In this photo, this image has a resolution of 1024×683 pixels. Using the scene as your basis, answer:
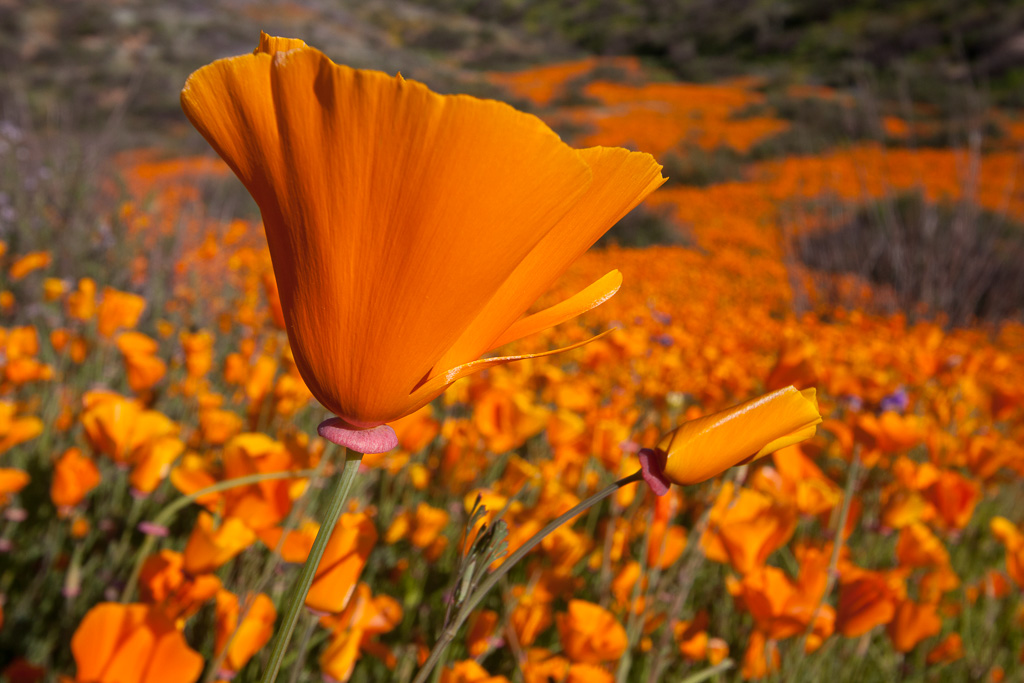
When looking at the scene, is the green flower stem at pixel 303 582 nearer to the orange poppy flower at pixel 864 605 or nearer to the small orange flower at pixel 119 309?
the orange poppy flower at pixel 864 605

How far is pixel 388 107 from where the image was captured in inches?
11.5

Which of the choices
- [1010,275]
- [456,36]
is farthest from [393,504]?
[456,36]

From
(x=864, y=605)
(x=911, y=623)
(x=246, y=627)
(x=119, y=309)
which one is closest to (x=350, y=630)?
(x=246, y=627)

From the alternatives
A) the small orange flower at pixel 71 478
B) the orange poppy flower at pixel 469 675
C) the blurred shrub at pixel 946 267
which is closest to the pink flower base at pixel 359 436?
the orange poppy flower at pixel 469 675

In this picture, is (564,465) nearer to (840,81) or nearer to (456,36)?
(840,81)

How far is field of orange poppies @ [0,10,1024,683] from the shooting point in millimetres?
781

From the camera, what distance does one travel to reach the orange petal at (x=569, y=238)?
355mm

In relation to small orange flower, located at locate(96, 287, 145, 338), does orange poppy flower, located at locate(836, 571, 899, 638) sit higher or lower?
lower

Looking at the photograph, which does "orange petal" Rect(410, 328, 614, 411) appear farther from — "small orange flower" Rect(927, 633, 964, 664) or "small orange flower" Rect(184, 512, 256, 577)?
"small orange flower" Rect(927, 633, 964, 664)

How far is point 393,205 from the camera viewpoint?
32cm

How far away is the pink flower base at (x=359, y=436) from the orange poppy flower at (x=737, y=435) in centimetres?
17

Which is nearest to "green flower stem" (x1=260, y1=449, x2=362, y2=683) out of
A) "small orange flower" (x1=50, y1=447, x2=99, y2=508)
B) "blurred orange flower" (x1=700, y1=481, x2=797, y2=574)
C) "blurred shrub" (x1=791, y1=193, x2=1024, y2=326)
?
"blurred orange flower" (x1=700, y1=481, x2=797, y2=574)

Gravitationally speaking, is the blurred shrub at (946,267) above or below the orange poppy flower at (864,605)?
below

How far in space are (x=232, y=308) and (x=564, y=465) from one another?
8.04 feet
